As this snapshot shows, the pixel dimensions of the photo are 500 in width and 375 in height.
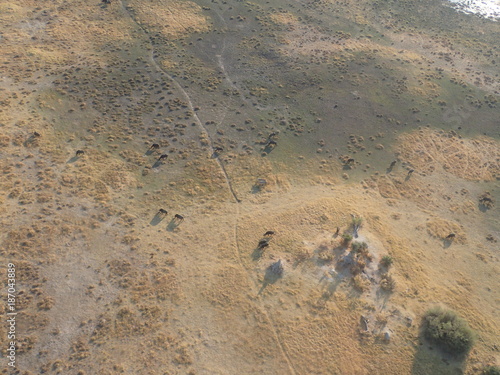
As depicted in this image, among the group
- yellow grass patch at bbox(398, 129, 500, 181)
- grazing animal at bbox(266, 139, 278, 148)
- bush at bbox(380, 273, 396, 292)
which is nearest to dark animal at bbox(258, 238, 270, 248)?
bush at bbox(380, 273, 396, 292)

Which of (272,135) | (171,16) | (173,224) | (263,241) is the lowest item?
(173,224)

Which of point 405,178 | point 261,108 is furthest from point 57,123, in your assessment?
point 405,178

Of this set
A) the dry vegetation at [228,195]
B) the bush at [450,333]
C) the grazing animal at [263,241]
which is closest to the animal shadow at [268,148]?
the dry vegetation at [228,195]

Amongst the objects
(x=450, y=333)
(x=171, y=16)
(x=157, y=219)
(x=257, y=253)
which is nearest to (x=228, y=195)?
(x=157, y=219)

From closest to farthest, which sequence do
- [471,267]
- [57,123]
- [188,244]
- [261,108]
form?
1. [188,244]
2. [471,267]
3. [57,123]
4. [261,108]

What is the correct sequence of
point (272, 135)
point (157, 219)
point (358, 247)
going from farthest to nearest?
1. point (272, 135)
2. point (157, 219)
3. point (358, 247)

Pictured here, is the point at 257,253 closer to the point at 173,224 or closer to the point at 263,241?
the point at 263,241

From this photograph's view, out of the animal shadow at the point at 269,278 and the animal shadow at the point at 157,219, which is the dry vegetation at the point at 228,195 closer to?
the animal shadow at the point at 157,219

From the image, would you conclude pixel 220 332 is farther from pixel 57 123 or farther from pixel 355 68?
pixel 355 68
